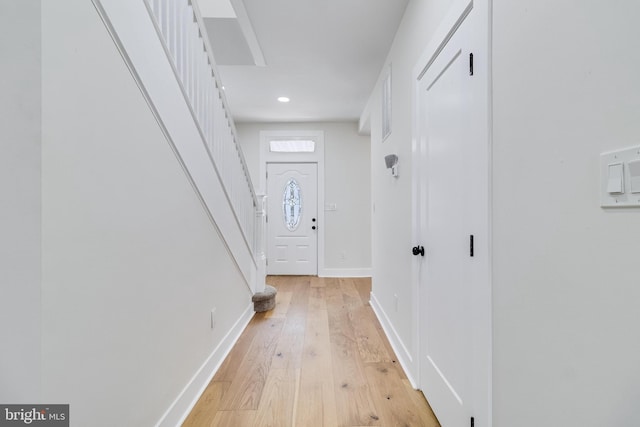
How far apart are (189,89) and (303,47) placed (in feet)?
4.78

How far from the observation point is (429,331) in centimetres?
171

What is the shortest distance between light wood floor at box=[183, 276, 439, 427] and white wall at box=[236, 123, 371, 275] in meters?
1.99

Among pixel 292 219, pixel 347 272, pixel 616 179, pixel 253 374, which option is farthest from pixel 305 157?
pixel 616 179

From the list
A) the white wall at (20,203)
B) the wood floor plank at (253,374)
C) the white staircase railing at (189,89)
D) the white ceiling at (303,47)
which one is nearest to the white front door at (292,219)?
the white ceiling at (303,47)

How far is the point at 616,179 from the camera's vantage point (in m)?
0.62

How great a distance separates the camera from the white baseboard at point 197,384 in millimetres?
1478

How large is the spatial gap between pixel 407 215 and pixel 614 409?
155 centimetres

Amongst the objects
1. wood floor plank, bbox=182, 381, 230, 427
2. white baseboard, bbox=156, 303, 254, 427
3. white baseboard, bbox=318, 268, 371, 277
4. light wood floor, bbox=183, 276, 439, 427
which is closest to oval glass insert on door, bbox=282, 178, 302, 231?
white baseboard, bbox=318, 268, 371, 277

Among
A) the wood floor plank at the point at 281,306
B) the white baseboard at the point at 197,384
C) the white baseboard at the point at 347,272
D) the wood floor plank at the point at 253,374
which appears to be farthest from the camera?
the white baseboard at the point at 347,272

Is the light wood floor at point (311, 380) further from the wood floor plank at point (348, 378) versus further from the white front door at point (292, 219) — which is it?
the white front door at point (292, 219)

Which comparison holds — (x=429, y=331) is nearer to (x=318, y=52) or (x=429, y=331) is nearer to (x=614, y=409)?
(x=614, y=409)

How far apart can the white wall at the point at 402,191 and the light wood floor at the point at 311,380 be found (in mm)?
222

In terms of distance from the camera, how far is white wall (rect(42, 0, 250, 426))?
84cm

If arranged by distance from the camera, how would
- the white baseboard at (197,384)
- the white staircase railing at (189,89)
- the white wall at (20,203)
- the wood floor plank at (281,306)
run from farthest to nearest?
the wood floor plank at (281,306), the white baseboard at (197,384), the white staircase railing at (189,89), the white wall at (20,203)
